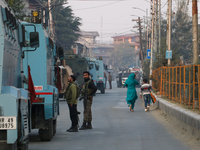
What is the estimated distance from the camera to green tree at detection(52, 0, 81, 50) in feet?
186

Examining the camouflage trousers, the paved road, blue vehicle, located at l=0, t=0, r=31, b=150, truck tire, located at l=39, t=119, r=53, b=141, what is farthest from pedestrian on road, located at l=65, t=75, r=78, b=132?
blue vehicle, located at l=0, t=0, r=31, b=150

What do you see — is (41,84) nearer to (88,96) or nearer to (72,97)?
(72,97)

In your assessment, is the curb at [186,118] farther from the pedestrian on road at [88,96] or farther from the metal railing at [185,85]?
the pedestrian on road at [88,96]

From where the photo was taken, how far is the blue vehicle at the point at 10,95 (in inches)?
245

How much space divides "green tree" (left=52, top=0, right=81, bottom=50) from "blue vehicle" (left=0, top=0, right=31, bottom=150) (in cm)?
4907

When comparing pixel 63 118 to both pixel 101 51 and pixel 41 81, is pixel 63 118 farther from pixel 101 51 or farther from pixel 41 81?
pixel 101 51

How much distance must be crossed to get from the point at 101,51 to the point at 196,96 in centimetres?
14099

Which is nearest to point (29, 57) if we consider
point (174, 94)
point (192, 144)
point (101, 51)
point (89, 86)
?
point (89, 86)

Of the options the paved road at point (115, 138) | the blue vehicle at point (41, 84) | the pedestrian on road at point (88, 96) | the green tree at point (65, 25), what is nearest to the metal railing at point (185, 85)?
the paved road at point (115, 138)

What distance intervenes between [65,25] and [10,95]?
5137 centimetres

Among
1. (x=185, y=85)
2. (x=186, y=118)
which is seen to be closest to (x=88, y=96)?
(x=186, y=118)

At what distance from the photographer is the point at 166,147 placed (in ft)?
30.9

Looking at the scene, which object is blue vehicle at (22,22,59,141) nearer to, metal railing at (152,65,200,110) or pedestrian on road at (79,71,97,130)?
pedestrian on road at (79,71,97,130)

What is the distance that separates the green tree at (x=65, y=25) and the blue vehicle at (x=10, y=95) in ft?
161
